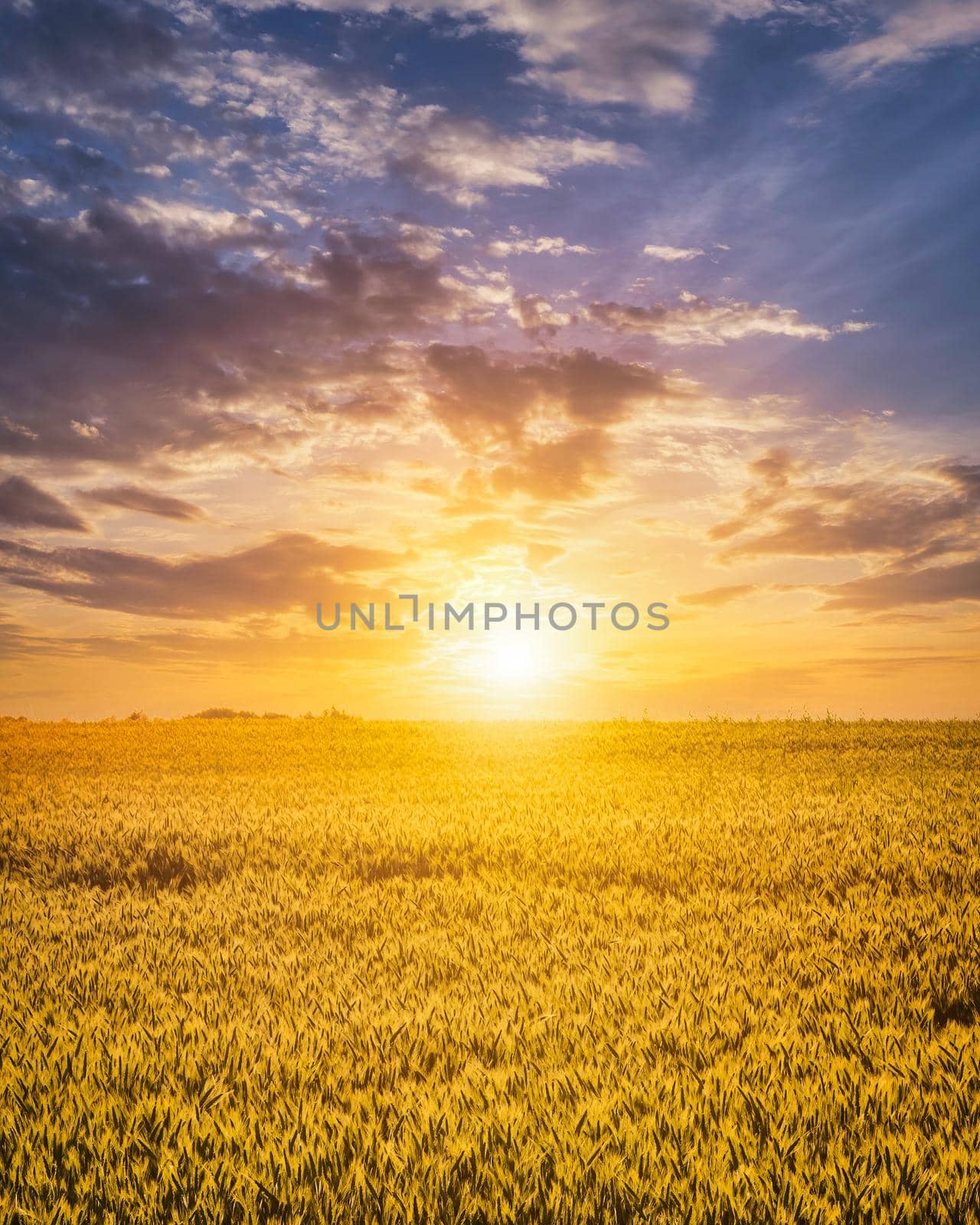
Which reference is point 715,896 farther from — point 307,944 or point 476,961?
point 307,944

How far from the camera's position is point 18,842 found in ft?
33.4

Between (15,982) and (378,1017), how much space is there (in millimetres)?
2771

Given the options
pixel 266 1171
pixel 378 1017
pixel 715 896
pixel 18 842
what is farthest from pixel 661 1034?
pixel 18 842

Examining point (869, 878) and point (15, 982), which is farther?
point (869, 878)

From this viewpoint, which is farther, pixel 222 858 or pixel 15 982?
pixel 222 858

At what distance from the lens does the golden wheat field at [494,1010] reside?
3.33 m

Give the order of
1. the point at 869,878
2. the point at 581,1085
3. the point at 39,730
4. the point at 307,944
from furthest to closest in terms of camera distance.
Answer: the point at 39,730 < the point at 869,878 < the point at 307,944 < the point at 581,1085

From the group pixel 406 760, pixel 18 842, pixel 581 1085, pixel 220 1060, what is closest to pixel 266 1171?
pixel 220 1060

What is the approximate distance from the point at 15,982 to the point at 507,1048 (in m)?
3.61

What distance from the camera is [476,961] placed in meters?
6.07

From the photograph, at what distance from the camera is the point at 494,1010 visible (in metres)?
5.15

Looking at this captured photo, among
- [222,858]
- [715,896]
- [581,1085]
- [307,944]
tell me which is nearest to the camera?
[581,1085]

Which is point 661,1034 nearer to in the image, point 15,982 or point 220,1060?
point 220,1060

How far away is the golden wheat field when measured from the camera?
333 centimetres
